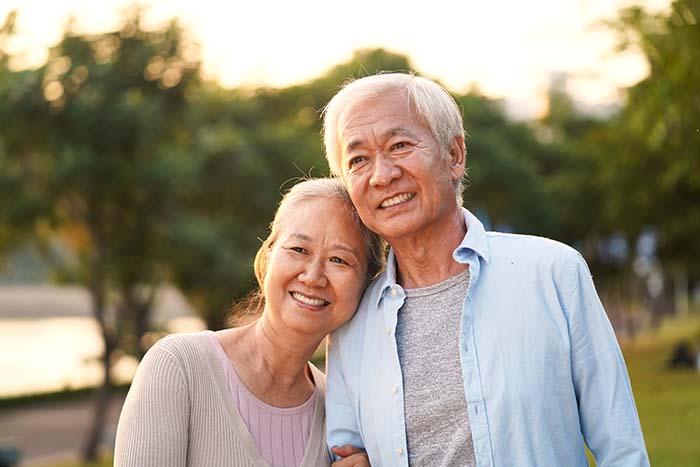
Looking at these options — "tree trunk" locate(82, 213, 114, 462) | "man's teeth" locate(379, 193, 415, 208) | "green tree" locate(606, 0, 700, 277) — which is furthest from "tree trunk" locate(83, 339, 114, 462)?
"man's teeth" locate(379, 193, 415, 208)

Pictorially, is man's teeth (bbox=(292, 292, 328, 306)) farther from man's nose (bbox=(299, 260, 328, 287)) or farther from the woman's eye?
the woman's eye

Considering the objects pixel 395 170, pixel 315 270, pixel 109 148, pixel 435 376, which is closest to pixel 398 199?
pixel 395 170

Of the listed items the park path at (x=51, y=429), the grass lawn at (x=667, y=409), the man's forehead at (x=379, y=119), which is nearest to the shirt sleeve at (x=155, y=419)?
the man's forehead at (x=379, y=119)

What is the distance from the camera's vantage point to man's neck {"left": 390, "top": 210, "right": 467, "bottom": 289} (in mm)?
3227

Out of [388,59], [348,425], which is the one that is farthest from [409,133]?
[388,59]

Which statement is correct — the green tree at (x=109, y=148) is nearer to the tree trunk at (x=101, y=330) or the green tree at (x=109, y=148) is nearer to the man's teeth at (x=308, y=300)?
the tree trunk at (x=101, y=330)

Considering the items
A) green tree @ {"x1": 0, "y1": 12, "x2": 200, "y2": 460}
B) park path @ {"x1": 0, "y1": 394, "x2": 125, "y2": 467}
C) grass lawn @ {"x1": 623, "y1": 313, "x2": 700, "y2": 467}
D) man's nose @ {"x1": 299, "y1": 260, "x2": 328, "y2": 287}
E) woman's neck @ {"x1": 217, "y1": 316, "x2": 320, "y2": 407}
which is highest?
green tree @ {"x1": 0, "y1": 12, "x2": 200, "y2": 460}

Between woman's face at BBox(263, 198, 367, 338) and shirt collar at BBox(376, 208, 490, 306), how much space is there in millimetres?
113

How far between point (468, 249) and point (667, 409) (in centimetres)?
1399

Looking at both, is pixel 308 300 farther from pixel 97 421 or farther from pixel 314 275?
pixel 97 421

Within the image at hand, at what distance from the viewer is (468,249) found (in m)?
3.16

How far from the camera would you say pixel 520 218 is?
35.0m

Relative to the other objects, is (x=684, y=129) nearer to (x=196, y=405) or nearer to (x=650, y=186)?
(x=196, y=405)

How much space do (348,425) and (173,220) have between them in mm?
17642
